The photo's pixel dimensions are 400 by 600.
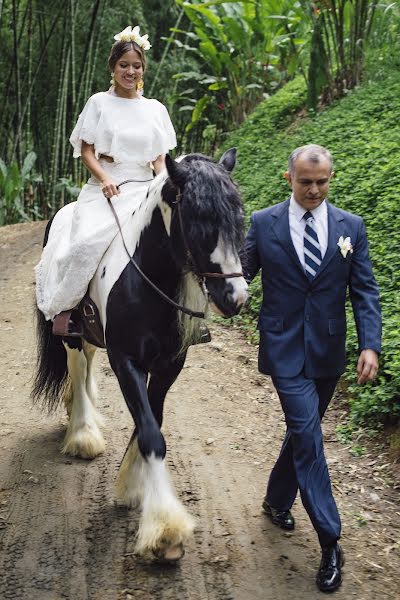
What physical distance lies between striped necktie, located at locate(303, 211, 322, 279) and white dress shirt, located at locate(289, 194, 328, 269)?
2cm

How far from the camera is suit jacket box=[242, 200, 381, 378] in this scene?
3152mm

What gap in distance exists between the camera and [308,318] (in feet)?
10.4

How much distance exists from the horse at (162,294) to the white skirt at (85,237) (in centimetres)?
7

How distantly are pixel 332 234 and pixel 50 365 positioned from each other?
7.68ft

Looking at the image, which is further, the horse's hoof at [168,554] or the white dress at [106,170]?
the white dress at [106,170]

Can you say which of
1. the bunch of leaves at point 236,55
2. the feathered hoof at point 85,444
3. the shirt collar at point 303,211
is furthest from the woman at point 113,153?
the bunch of leaves at point 236,55

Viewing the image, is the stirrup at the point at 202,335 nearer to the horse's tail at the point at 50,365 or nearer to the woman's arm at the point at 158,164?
the woman's arm at the point at 158,164

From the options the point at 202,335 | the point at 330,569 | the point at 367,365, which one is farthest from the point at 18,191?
the point at 330,569

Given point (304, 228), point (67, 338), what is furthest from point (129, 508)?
point (304, 228)

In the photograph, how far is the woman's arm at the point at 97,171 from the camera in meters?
3.94

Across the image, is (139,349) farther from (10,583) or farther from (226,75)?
(226,75)

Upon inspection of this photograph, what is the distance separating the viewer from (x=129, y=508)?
3.76 m

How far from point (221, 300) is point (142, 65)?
1876 mm

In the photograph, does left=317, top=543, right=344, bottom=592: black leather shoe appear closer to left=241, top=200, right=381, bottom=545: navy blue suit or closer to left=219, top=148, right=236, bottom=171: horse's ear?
left=241, top=200, right=381, bottom=545: navy blue suit
